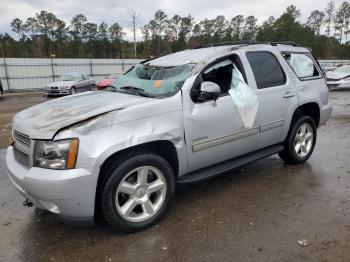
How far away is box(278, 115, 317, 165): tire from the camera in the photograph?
4.98 metres

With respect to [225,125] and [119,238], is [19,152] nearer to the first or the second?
[119,238]

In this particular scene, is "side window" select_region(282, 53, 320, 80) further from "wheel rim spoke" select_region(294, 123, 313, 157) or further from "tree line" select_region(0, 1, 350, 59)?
"tree line" select_region(0, 1, 350, 59)

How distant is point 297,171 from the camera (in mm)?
5008

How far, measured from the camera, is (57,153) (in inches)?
111

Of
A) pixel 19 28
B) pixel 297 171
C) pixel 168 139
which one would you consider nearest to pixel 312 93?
pixel 297 171

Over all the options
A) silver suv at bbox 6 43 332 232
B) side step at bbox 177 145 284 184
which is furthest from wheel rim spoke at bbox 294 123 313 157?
side step at bbox 177 145 284 184

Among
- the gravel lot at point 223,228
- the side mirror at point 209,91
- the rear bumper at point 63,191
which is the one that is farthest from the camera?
the side mirror at point 209,91

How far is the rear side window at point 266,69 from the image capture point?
4358 mm

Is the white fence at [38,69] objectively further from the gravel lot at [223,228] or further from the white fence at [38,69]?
the gravel lot at [223,228]

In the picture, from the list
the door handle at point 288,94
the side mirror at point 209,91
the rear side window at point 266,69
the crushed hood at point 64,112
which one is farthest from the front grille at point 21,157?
the door handle at point 288,94

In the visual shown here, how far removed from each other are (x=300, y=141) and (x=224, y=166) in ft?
6.14

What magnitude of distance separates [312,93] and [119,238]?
3.68m

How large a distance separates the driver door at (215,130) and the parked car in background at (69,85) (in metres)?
16.6

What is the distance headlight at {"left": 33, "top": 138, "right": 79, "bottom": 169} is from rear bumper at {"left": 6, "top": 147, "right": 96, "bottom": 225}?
5cm
